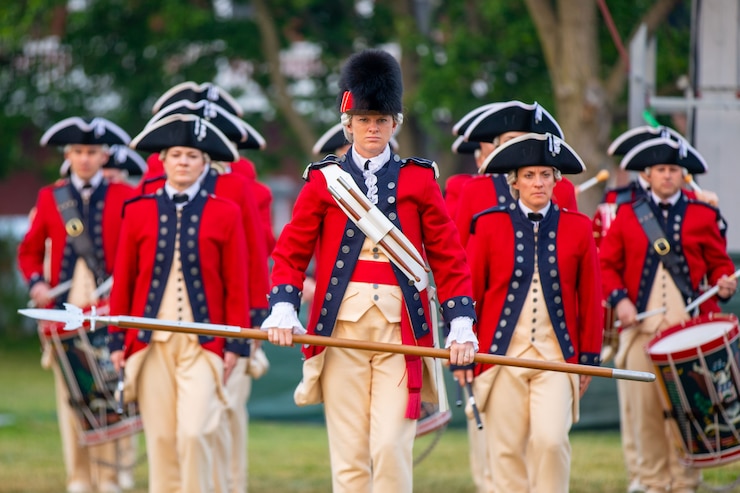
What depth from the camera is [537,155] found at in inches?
312

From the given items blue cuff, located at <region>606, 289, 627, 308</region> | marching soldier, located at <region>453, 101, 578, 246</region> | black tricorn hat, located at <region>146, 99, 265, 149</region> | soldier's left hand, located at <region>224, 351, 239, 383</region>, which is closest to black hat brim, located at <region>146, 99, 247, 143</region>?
black tricorn hat, located at <region>146, 99, 265, 149</region>

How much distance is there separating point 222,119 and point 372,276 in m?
3.39

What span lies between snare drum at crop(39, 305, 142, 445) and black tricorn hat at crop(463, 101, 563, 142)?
303cm

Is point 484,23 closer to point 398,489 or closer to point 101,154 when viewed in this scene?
point 101,154

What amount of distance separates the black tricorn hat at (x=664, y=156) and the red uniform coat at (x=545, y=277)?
1757mm

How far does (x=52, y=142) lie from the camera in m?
10.9

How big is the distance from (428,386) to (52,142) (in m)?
4.75

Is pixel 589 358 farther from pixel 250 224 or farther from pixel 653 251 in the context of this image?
pixel 250 224

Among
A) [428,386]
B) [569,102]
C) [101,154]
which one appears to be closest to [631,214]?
[428,386]

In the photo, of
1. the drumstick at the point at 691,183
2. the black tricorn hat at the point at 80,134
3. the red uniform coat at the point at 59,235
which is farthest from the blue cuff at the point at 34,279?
the drumstick at the point at 691,183

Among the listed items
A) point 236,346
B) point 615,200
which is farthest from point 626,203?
point 236,346

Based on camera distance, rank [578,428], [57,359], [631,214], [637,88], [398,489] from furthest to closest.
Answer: [578,428], [637,88], [57,359], [631,214], [398,489]

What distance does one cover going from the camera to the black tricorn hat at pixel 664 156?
9469 mm

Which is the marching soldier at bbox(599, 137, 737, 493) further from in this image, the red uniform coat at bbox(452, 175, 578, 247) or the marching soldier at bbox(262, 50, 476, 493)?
the marching soldier at bbox(262, 50, 476, 493)
